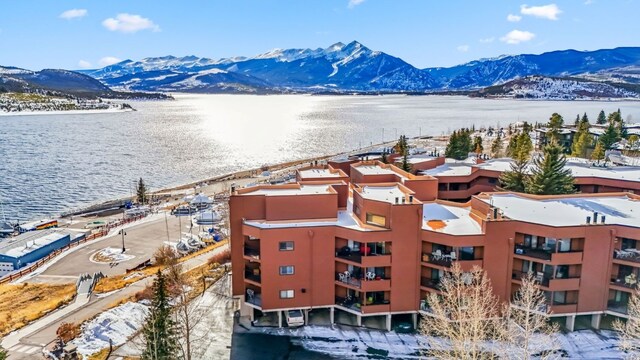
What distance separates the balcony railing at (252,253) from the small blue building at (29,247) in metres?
36.6

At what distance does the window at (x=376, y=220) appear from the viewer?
32375mm

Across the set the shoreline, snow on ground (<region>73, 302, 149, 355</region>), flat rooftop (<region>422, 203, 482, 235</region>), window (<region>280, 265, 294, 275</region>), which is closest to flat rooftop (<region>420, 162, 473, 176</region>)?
flat rooftop (<region>422, 203, 482, 235</region>)

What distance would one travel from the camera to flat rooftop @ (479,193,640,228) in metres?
32.5

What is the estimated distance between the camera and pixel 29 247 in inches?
2217

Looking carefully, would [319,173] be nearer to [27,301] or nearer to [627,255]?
[627,255]

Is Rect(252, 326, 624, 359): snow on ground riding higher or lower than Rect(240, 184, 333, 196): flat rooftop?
lower

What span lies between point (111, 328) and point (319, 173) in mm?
22970

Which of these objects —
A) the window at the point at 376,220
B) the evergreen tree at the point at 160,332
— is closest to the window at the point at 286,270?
the window at the point at 376,220

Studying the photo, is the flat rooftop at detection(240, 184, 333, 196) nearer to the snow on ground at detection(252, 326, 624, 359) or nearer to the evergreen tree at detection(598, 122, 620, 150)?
the snow on ground at detection(252, 326, 624, 359)

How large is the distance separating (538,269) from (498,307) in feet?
12.8

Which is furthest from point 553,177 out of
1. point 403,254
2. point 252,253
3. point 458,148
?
point 252,253

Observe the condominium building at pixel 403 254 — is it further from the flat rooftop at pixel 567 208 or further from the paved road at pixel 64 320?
the paved road at pixel 64 320

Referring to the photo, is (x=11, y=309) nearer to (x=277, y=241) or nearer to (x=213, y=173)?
(x=277, y=241)

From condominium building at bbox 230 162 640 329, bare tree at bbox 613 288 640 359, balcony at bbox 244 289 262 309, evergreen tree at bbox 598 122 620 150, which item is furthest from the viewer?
evergreen tree at bbox 598 122 620 150
